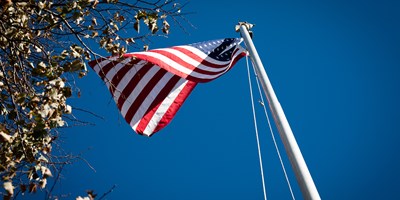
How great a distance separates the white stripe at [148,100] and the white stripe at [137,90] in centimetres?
20

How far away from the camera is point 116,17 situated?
15.8ft

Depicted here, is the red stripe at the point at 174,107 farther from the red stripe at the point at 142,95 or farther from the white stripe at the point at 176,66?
the white stripe at the point at 176,66

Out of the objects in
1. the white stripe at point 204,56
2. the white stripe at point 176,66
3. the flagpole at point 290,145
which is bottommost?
the flagpole at point 290,145

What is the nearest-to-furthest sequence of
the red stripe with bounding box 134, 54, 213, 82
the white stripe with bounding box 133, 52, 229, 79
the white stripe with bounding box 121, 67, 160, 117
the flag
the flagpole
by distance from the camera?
the flagpole
the red stripe with bounding box 134, 54, 213, 82
the white stripe with bounding box 133, 52, 229, 79
the flag
the white stripe with bounding box 121, 67, 160, 117

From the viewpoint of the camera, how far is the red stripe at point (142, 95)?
5.26 meters

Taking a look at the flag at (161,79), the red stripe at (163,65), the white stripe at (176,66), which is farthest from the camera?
the flag at (161,79)

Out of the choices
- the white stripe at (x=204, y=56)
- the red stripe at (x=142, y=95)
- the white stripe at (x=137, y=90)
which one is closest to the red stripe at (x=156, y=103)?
the red stripe at (x=142, y=95)

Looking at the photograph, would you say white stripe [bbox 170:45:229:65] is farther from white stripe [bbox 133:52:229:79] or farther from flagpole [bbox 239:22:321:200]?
flagpole [bbox 239:22:321:200]

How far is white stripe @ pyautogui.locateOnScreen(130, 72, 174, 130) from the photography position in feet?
17.2

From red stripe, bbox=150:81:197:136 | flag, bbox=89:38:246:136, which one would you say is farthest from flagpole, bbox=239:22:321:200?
red stripe, bbox=150:81:197:136

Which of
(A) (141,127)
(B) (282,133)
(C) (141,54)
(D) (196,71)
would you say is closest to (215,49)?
(D) (196,71)

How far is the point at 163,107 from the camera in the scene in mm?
5465

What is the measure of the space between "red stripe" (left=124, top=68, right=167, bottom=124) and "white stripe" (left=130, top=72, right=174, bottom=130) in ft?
0.15

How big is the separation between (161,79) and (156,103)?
0.51 meters
